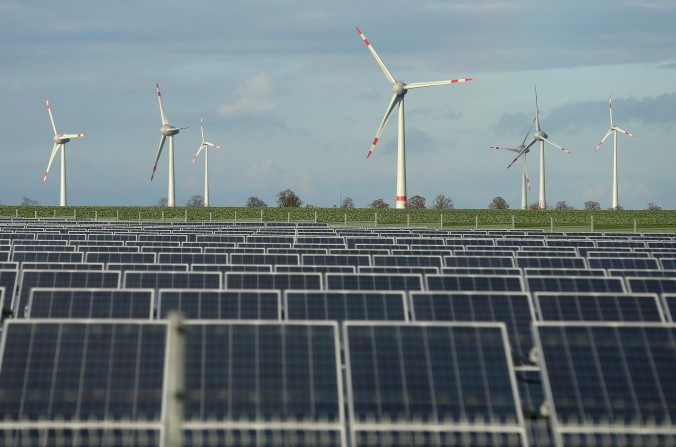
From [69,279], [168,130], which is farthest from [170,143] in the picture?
[69,279]

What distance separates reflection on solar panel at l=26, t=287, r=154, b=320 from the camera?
14.5 meters

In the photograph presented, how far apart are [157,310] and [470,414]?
6.64 metres

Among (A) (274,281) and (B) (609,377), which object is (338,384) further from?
(A) (274,281)

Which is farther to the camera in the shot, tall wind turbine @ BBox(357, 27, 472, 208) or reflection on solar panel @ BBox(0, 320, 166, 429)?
tall wind turbine @ BBox(357, 27, 472, 208)

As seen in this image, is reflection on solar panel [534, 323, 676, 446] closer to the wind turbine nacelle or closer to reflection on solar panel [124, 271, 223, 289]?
reflection on solar panel [124, 271, 223, 289]

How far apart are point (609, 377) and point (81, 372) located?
442 cm

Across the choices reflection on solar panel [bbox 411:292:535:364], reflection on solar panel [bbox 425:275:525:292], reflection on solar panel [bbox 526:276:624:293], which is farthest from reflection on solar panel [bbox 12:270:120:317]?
reflection on solar panel [bbox 526:276:624:293]

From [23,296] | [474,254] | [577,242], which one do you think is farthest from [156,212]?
[23,296]

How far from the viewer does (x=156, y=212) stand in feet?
362

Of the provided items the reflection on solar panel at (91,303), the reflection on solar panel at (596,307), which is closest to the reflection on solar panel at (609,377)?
the reflection on solar panel at (596,307)

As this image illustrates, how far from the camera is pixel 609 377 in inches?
390

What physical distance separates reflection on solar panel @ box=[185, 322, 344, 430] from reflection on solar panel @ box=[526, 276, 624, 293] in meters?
9.35

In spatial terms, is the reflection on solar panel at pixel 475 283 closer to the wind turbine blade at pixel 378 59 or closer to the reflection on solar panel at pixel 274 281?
the reflection on solar panel at pixel 274 281

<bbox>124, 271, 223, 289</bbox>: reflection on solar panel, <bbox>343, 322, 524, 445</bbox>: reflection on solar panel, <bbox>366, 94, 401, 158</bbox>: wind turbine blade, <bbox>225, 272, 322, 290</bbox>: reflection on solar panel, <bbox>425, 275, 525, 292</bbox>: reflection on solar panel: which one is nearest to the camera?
<bbox>343, 322, 524, 445</bbox>: reflection on solar panel
